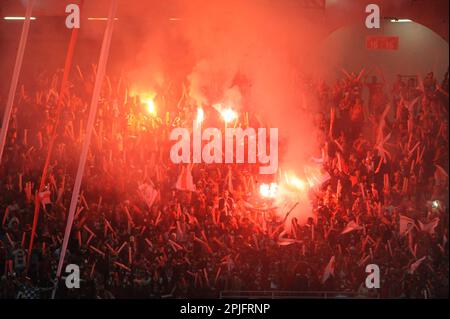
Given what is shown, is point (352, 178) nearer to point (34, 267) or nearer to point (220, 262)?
point (220, 262)

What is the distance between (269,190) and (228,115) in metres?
0.70

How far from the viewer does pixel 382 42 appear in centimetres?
492

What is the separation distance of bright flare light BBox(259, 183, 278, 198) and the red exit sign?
137 centimetres

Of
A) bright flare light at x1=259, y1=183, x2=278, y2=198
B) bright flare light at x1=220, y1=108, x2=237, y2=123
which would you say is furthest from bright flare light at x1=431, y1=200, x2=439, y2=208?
bright flare light at x1=220, y1=108, x2=237, y2=123

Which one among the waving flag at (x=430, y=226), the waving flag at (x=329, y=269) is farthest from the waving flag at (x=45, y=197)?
the waving flag at (x=430, y=226)

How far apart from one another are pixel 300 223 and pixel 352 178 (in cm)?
55

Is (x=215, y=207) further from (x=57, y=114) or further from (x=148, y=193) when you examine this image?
(x=57, y=114)

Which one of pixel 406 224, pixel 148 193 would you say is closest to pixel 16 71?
pixel 148 193

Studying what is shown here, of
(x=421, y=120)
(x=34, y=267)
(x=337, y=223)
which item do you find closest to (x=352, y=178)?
(x=337, y=223)

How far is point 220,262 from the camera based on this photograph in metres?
4.92
